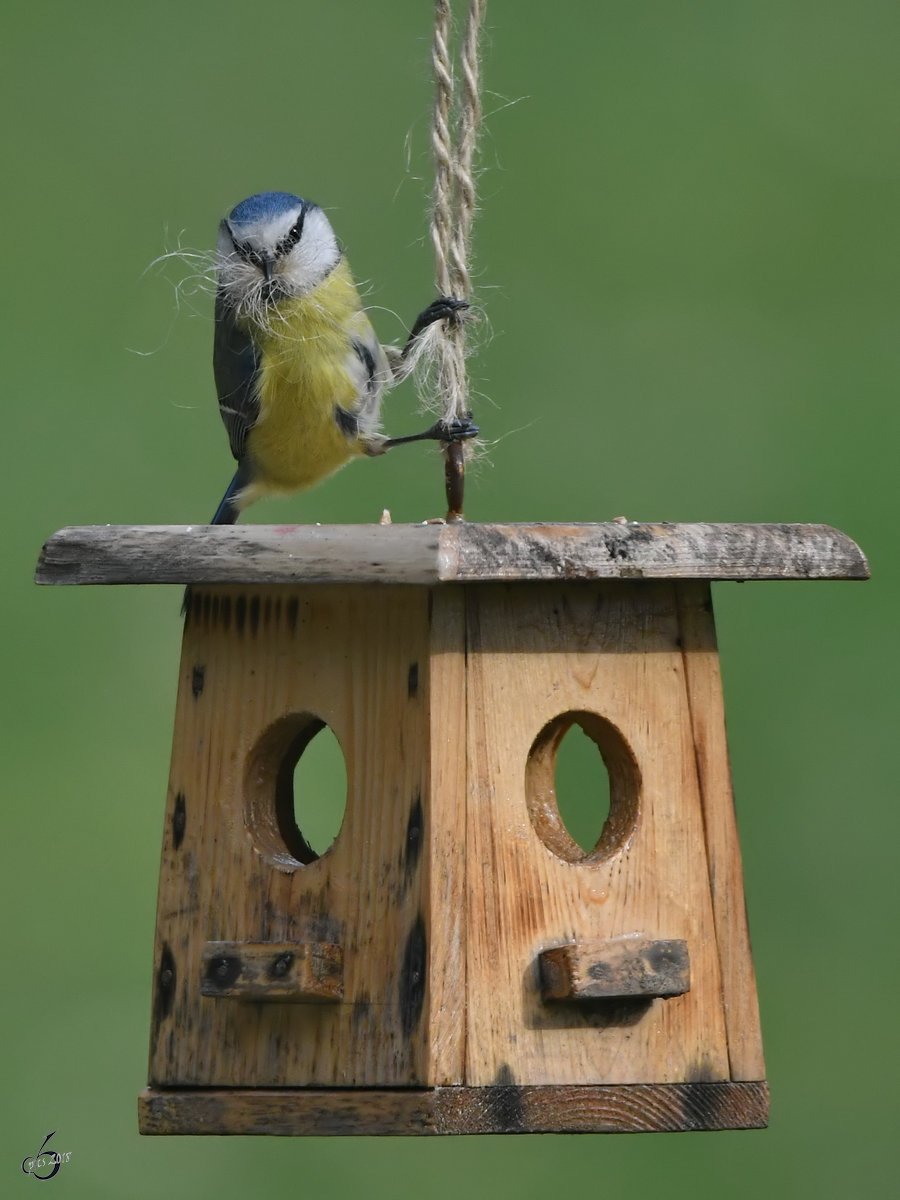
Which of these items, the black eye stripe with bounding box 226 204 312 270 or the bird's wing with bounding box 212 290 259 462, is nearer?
the black eye stripe with bounding box 226 204 312 270

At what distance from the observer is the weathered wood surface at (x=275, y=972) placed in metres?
2.25

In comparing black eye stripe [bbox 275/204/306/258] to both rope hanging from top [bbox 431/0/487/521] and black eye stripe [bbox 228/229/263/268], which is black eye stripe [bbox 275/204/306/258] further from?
rope hanging from top [bbox 431/0/487/521]

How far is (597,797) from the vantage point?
15.3 feet

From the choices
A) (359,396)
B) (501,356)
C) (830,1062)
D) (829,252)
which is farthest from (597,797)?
(829,252)

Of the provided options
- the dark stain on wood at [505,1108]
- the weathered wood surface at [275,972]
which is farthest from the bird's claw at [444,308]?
the dark stain on wood at [505,1108]

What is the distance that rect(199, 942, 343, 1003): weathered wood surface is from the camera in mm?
2250

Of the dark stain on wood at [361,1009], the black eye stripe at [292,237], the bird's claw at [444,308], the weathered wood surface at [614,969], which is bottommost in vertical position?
the dark stain on wood at [361,1009]

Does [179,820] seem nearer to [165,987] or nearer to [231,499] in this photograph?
[165,987]

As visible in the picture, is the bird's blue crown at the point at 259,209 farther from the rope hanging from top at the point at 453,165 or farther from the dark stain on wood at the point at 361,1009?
the dark stain on wood at the point at 361,1009

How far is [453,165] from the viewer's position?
2.40 metres

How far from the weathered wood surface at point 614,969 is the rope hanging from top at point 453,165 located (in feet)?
1.97

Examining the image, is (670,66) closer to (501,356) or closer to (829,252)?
(829,252)

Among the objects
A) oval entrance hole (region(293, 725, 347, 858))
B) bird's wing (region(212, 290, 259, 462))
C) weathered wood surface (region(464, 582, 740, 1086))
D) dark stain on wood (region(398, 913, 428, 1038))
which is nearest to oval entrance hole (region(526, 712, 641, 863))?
weathered wood surface (region(464, 582, 740, 1086))

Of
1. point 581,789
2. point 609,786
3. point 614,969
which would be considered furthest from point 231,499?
point 581,789
